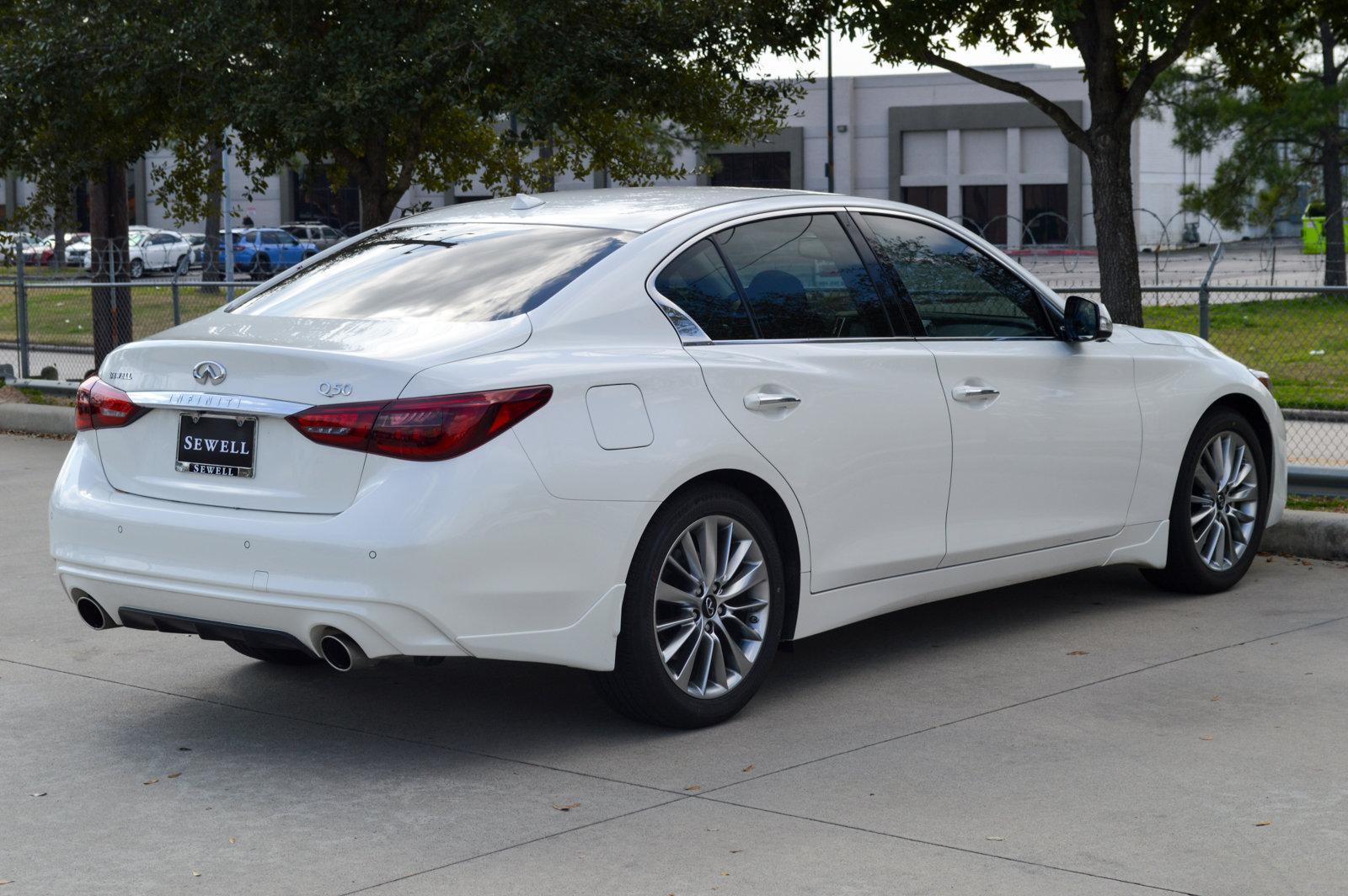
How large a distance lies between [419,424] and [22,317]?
1348cm

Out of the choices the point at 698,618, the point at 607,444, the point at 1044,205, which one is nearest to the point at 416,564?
the point at 607,444

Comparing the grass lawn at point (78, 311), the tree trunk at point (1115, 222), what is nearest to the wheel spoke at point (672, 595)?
the tree trunk at point (1115, 222)

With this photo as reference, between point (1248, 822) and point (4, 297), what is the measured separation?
1713 cm

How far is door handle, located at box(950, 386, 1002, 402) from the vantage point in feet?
20.2

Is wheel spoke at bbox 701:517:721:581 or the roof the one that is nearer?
wheel spoke at bbox 701:517:721:581

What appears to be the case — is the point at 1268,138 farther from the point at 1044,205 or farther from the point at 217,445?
the point at 1044,205

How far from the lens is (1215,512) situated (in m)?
7.41

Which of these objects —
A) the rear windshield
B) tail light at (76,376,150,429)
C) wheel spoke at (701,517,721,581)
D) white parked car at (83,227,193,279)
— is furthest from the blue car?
wheel spoke at (701,517,721,581)

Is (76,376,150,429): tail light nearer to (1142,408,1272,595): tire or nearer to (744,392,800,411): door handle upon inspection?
(744,392,800,411): door handle

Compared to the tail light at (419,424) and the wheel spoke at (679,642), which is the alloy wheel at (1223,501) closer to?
the wheel spoke at (679,642)

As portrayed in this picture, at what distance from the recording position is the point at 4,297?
18922 millimetres

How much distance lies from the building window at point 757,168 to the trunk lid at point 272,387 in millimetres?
68943

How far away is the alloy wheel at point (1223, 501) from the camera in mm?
7359

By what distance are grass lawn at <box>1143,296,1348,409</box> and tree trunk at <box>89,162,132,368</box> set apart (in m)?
9.78
